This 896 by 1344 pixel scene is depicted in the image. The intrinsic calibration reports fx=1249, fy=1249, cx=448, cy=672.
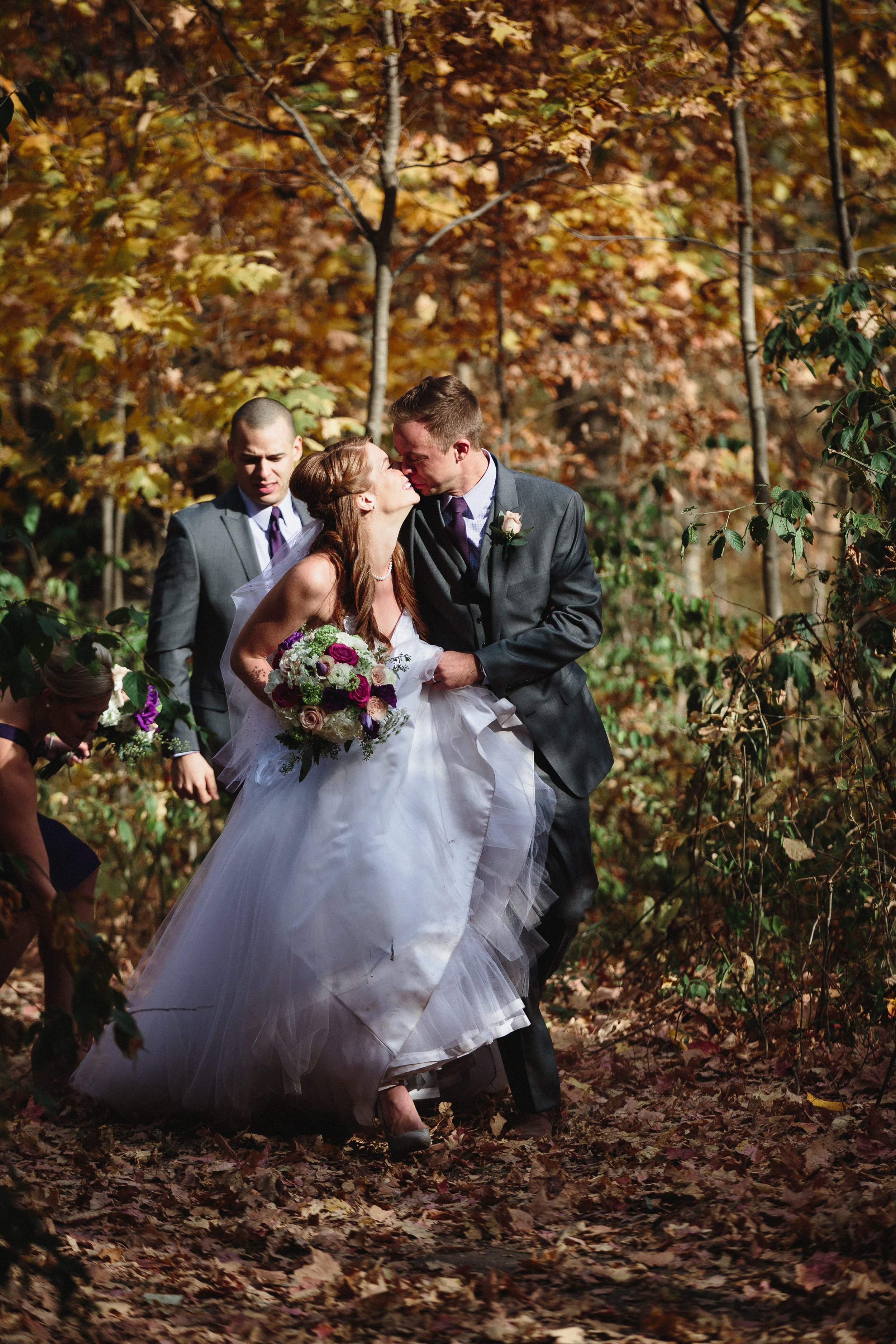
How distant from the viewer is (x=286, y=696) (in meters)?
3.87

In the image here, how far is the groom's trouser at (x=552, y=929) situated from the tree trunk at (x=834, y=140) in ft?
10.1

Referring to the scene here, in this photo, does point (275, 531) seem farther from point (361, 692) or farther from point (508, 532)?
point (361, 692)

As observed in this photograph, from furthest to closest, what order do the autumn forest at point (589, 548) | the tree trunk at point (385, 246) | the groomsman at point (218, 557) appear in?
the tree trunk at point (385, 246) < the groomsman at point (218, 557) < the autumn forest at point (589, 548)

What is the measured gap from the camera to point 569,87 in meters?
5.75

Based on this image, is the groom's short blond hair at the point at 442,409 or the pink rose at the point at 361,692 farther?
the groom's short blond hair at the point at 442,409

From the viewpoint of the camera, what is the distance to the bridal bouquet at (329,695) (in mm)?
3797

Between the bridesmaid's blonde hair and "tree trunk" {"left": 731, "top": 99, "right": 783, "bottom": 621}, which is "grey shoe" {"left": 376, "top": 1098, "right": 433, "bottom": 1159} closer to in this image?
the bridesmaid's blonde hair

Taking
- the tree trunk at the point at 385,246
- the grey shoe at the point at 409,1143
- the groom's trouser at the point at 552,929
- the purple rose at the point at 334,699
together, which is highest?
the tree trunk at the point at 385,246

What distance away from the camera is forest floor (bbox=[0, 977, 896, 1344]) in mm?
2703

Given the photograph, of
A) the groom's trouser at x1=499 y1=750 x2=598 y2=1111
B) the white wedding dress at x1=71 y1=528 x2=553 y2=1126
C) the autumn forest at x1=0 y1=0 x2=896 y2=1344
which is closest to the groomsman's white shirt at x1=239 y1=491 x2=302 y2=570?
the white wedding dress at x1=71 y1=528 x2=553 y2=1126

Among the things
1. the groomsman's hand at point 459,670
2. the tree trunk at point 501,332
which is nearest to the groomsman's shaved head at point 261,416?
the groomsman's hand at point 459,670

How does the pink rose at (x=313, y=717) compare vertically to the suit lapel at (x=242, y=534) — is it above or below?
below

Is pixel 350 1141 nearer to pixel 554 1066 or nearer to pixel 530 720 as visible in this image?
pixel 554 1066

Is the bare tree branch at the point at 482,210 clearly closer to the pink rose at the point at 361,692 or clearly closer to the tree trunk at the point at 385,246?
the tree trunk at the point at 385,246
